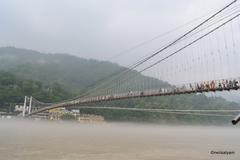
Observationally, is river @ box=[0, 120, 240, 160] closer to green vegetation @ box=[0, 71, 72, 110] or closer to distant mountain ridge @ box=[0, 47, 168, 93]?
green vegetation @ box=[0, 71, 72, 110]

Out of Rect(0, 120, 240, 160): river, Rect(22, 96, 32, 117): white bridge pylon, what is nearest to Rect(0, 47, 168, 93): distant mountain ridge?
Rect(22, 96, 32, 117): white bridge pylon

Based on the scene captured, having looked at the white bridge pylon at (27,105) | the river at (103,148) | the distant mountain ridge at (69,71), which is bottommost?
the river at (103,148)

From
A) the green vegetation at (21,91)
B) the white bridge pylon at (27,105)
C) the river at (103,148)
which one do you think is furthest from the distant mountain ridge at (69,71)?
the river at (103,148)

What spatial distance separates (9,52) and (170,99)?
102 metres

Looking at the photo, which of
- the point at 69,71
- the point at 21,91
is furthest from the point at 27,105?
the point at 69,71

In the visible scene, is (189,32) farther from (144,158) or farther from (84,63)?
(84,63)

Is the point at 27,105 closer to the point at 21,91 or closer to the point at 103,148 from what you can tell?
the point at 21,91

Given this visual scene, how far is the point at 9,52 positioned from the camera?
481ft

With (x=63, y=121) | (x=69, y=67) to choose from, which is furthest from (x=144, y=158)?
(x=69, y=67)

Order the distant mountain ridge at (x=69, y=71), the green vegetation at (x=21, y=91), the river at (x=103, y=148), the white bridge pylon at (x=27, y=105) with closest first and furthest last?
the river at (x=103, y=148) < the white bridge pylon at (x=27, y=105) < the green vegetation at (x=21, y=91) < the distant mountain ridge at (x=69, y=71)

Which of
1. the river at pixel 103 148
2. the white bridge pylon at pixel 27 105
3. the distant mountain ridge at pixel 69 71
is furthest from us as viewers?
the distant mountain ridge at pixel 69 71

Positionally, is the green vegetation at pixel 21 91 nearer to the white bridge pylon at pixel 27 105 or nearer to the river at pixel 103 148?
the white bridge pylon at pixel 27 105

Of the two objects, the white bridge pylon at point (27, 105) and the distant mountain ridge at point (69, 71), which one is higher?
the distant mountain ridge at point (69, 71)

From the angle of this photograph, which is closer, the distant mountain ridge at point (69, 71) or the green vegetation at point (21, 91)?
the green vegetation at point (21, 91)
